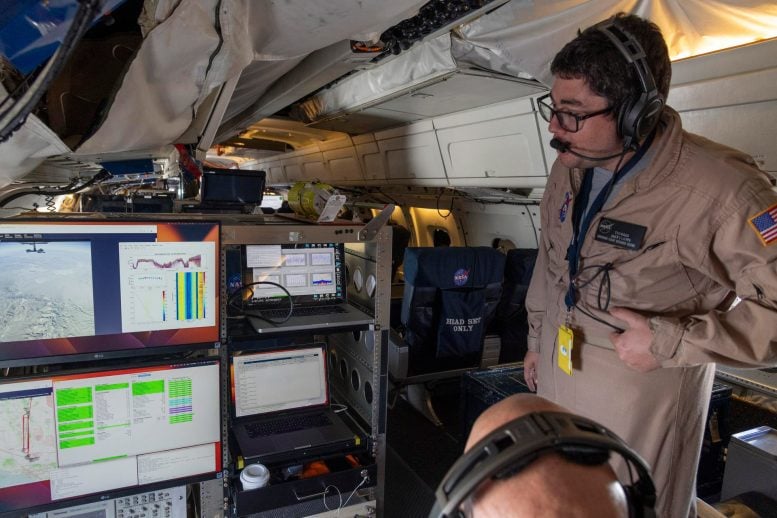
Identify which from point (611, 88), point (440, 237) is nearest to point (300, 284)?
point (611, 88)

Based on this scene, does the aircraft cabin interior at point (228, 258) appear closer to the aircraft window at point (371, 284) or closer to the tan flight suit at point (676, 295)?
the aircraft window at point (371, 284)

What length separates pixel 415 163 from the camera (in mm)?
4977

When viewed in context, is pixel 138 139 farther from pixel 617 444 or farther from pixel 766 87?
pixel 766 87

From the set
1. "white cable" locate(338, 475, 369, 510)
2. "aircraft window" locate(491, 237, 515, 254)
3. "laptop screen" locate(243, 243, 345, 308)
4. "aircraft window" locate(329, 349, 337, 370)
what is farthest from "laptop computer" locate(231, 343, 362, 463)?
"aircraft window" locate(491, 237, 515, 254)

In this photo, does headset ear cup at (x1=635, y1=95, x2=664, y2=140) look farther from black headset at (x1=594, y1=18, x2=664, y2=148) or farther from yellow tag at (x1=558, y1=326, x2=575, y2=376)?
yellow tag at (x1=558, y1=326, x2=575, y2=376)

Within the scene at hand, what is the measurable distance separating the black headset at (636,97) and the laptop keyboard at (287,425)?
6.04ft

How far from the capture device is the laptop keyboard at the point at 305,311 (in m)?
2.27

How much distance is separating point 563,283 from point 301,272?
4.08ft

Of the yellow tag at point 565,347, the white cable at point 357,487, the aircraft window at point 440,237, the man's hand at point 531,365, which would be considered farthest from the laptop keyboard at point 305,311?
the aircraft window at point 440,237

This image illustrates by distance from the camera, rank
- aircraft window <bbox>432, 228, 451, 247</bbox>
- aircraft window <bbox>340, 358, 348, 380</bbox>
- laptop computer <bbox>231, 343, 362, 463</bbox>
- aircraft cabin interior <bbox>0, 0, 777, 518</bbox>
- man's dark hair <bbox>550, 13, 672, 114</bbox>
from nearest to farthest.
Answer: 1. aircraft cabin interior <bbox>0, 0, 777, 518</bbox>
2. man's dark hair <bbox>550, 13, 672, 114</bbox>
3. laptop computer <bbox>231, 343, 362, 463</bbox>
4. aircraft window <bbox>340, 358, 348, 380</bbox>
5. aircraft window <bbox>432, 228, 451, 247</bbox>

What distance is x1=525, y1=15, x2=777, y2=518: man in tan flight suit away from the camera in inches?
55.0

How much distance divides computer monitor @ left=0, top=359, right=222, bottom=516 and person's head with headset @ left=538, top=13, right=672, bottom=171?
168cm

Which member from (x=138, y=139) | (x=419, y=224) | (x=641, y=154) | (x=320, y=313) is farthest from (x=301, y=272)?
(x=419, y=224)

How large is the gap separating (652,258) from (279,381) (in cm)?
171
